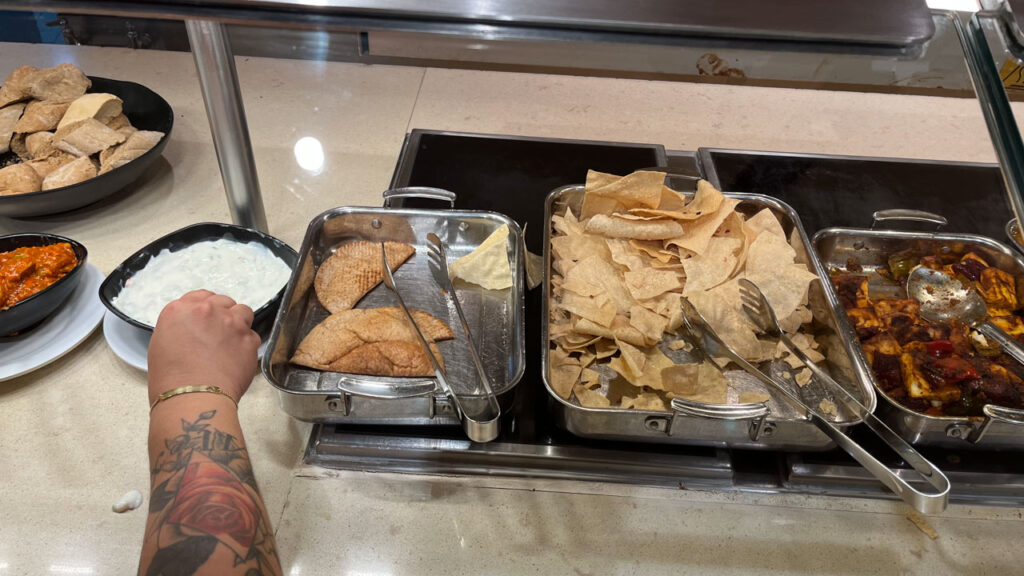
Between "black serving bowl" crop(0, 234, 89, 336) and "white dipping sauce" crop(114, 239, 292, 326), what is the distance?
3.4 inches

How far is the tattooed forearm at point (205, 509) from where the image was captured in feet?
1.94

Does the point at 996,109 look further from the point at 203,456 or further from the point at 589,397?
the point at 203,456

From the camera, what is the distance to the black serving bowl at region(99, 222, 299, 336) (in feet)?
3.16

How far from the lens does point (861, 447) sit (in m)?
0.73

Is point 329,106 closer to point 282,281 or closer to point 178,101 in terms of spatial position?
point 178,101

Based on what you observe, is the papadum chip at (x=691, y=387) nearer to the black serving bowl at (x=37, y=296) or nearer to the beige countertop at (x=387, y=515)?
the beige countertop at (x=387, y=515)

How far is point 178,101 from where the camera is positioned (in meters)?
1.60

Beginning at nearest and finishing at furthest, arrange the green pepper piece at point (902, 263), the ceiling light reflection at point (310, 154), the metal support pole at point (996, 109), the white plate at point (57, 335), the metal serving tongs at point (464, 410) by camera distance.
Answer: the metal support pole at point (996, 109) < the metal serving tongs at point (464, 410) < the white plate at point (57, 335) < the green pepper piece at point (902, 263) < the ceiling light reflection at point (310, 154)

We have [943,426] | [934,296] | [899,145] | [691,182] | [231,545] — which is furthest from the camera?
[899,145]

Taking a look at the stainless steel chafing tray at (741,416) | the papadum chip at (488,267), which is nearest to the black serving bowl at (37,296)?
the papadum chip at (488,267)

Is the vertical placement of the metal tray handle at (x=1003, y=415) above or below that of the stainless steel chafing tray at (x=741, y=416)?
above

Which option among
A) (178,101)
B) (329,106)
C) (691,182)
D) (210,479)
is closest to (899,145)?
(691,182)

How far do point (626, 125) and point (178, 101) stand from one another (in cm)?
107

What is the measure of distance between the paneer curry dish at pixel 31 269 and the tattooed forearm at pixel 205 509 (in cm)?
48
